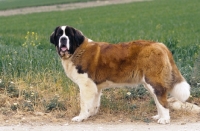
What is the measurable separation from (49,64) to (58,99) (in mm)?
1956

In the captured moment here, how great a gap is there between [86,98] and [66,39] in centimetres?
99

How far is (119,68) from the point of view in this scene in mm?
7438

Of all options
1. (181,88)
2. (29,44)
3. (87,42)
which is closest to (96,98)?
(87,42)

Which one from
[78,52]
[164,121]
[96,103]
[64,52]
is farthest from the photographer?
[96,103]

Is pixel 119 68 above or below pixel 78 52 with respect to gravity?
below

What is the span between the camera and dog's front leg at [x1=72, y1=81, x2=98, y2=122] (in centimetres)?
736

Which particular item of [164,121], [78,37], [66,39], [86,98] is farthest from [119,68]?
[164,121]

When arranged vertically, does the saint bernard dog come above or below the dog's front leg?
above

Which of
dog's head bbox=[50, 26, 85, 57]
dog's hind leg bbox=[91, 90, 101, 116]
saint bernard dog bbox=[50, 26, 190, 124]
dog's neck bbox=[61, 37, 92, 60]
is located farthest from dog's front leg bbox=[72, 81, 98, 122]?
dog's head bbox=[50, 26, 85, 57]

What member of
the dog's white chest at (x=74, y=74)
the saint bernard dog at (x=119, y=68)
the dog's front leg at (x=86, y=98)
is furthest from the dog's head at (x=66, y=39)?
the dog's front leg at (x=86, y=98)

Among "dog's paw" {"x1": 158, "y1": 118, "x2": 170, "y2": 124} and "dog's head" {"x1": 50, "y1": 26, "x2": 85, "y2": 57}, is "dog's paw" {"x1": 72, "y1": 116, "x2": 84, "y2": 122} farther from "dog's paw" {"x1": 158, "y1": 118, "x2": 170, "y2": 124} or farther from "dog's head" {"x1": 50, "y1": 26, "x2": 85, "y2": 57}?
"dog's paw" {"x1": 158, "y1": 118, "x2": 170, "y2": 124}

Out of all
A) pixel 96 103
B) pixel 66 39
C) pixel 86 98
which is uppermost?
pixel 66 39

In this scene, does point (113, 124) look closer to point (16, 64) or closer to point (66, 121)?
point (66, 121)

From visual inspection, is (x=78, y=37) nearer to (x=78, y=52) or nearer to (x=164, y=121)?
(x=78, y=52)
